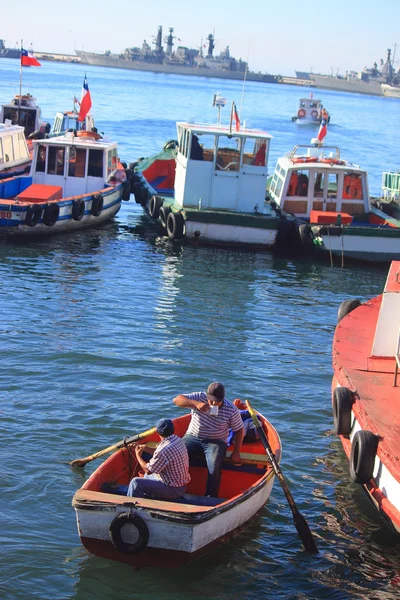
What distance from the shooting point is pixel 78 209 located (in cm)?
2542

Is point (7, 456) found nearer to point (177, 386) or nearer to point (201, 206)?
point (177, 386)

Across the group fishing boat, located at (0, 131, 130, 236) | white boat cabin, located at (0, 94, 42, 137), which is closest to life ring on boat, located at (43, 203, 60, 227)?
fishing boat, located at (0, 131, 130, 236)

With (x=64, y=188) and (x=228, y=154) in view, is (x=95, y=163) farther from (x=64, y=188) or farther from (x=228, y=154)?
(x=228, y=154)

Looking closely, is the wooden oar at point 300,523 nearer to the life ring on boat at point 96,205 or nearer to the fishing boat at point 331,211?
the fishing boat at point 331,211

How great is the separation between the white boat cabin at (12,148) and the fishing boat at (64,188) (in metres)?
2.36

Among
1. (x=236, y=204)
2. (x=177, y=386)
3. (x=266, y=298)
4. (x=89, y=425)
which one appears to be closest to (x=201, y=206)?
(x=236, y=204)

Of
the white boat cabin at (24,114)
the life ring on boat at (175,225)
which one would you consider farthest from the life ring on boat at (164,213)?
the white boat cabin at (24,114)

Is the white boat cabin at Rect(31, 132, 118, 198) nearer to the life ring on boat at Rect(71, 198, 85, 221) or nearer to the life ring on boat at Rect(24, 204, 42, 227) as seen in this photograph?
the life ring on boat at Rect(71, 198, 85, 221)

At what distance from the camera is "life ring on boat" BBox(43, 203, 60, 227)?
24375 millimetres

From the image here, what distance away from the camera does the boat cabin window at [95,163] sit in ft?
87.8

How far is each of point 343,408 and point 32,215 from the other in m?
14.6

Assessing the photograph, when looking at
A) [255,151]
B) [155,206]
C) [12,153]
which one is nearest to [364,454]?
[255,151]

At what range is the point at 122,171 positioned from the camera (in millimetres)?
30469

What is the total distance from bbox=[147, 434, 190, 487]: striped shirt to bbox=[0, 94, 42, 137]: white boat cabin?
94.8 feet
